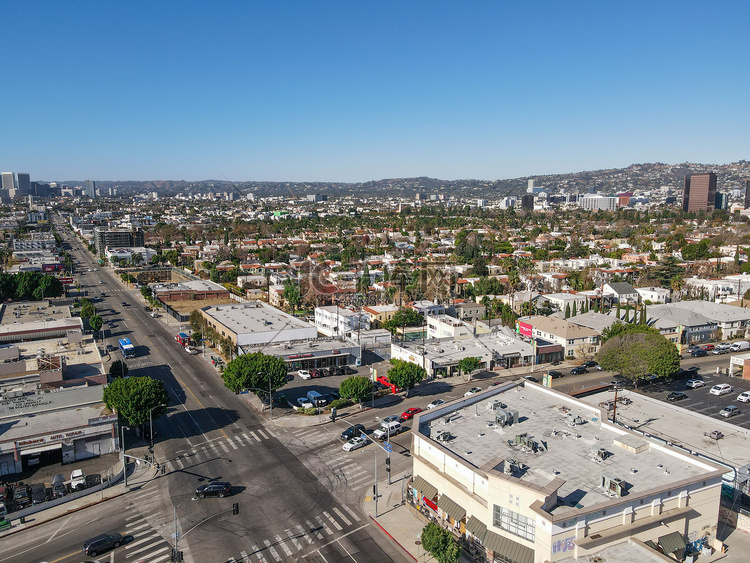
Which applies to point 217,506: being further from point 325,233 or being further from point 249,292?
point 325,233

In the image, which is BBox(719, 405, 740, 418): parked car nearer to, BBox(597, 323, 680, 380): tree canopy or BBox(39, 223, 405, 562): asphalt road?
BBox(597, 323, 680, 380): tree canopy

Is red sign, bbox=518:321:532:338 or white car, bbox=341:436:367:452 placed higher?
red sign, bbox=518:321:532:338

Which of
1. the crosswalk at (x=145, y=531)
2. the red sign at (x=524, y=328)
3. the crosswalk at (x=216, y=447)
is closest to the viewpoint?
the crosswalk at (x=145, y=531)

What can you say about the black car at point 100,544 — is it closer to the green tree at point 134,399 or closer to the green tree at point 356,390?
the green tree at point 134,399

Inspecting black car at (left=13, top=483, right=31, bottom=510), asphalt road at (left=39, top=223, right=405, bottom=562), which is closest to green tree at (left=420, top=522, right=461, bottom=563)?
asphalt road at (left=39, top=223, right=405, bottom=562)

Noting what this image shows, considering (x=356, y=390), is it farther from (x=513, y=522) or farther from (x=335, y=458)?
(x=513, y=522)

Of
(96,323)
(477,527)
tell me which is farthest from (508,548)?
(96,323)

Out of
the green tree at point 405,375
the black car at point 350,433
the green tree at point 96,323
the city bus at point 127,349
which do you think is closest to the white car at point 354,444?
the black car at point 350,433
